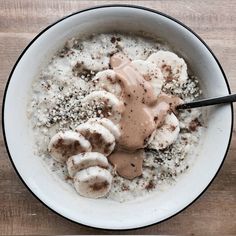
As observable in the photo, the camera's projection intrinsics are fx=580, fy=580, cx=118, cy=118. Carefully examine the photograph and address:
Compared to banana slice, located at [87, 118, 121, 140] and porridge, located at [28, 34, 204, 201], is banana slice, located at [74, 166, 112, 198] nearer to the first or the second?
porridge, located at [28, 34, 204, 201]

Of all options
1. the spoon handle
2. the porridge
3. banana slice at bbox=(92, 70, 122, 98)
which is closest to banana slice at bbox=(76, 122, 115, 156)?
the porridge

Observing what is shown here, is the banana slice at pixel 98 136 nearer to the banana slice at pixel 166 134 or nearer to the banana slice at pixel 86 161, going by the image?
the banana slice at pixel 86 161

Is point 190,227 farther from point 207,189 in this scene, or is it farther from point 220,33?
point 220,33

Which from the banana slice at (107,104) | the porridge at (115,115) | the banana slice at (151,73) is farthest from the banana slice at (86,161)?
the banana slice at (151,73)

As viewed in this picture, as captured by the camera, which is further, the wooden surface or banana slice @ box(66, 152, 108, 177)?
the wooden surface

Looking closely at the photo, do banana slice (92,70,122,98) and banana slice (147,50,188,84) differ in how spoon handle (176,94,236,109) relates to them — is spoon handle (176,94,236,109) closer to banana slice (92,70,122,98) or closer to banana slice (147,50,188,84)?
banana slice (147,50,188,84)

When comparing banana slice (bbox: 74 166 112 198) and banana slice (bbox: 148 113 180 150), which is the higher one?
banana slice (bbox: 148 113 180 150)
